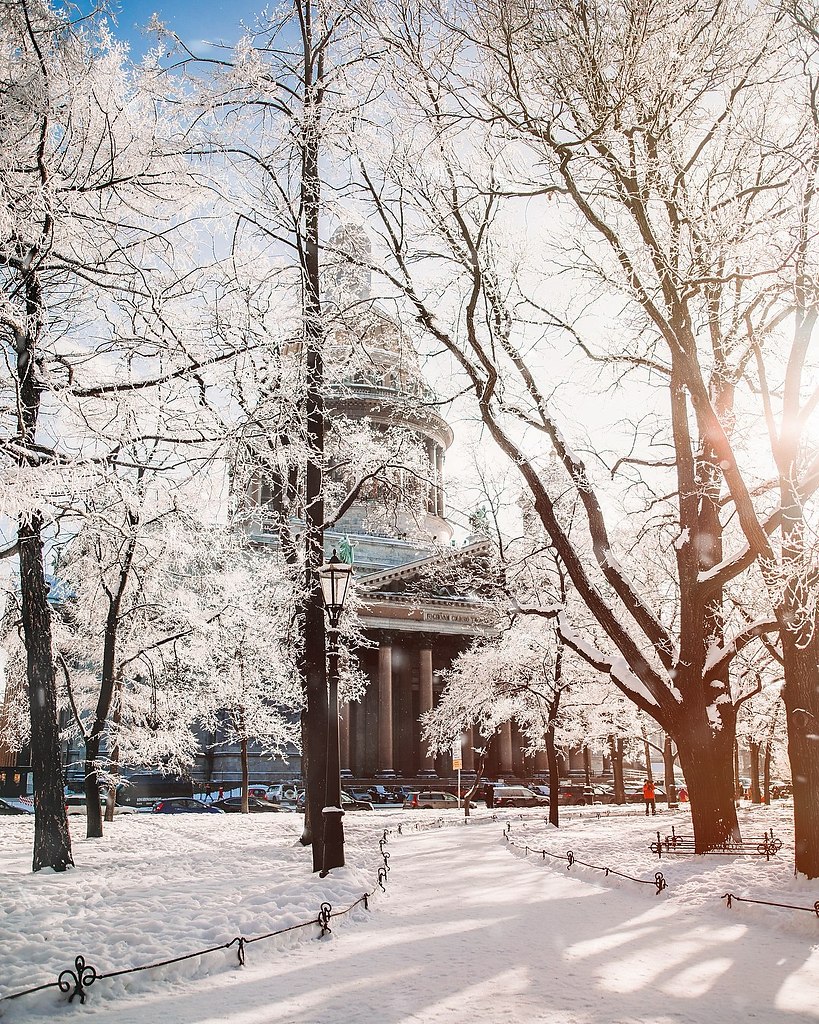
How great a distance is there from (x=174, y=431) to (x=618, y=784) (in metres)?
41.4

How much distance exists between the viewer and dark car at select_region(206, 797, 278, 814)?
3907 centimetres

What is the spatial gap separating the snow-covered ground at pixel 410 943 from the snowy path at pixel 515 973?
26mm

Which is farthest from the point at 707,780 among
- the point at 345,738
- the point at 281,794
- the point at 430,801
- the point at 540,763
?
the point at 540,763

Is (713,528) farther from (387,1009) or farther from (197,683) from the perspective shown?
(197,683)

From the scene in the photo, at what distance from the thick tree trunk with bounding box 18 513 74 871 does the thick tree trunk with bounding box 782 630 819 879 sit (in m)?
10.2

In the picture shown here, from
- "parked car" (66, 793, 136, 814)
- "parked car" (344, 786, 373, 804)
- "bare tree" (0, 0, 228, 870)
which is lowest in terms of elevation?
"parked car" (344, 786, 373, 804)

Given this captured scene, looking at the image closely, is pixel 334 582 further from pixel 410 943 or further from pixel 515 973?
pixel 515 973

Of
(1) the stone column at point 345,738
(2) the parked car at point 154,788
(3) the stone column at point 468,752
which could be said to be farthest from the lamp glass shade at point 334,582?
(3) the stone column at point 468,752

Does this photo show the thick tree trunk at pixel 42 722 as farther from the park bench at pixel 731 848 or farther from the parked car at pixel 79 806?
the parked car at pixel 79 806

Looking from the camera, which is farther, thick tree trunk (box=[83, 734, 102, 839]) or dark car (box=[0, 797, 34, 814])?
dark car (box=[0, 797, 34, 814])

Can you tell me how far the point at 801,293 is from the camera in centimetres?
1184

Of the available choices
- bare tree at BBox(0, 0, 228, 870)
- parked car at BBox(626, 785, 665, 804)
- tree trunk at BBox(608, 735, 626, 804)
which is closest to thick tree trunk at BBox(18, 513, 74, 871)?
bare tree at BBox(0, 0, 228, 870)

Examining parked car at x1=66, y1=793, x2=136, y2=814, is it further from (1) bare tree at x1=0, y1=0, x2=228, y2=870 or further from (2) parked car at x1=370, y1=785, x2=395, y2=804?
(1) bare tree at x1=0, y1=0, x2=228, y2=870

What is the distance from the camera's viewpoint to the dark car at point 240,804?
39.1 m
